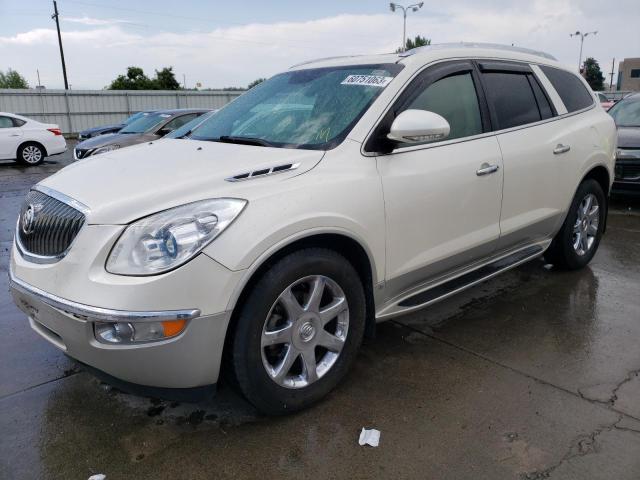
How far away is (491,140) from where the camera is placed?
358 cm

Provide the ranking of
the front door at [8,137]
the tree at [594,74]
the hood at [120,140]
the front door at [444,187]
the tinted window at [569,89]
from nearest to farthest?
the front door at [444,187]
the tinted window at [569,89]
the hood at [120,140]
the front door at [8,137]
the tree at [594,74]

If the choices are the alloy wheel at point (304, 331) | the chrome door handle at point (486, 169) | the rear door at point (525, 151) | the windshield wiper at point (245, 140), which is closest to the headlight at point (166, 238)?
the alloy wheel at point (304, 331)

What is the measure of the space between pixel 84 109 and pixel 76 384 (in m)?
25.9

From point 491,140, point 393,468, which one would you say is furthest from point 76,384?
point 491,140

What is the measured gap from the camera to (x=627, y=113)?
8.57m

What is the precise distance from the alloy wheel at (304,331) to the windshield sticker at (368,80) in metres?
1.23

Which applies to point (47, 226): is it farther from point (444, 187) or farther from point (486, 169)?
point (486, 169)

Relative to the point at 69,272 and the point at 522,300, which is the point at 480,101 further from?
the point at 69,272

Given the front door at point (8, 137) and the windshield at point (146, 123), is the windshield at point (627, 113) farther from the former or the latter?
the front door at point (8, 137)

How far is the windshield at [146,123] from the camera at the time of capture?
1136cm

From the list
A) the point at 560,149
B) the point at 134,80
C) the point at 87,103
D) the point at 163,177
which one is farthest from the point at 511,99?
the point at 134,80

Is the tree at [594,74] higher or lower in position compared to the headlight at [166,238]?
higher

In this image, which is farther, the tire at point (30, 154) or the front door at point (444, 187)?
the tire at point (30, 154)

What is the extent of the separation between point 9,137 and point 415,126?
46.9 ft
